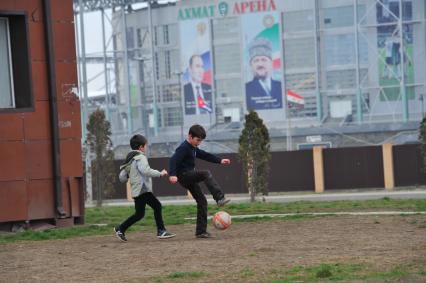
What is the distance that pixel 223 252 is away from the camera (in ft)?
37.4

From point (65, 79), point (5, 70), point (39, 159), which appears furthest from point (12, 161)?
point (65, 79)

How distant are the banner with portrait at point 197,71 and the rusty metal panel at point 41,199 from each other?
64143 mm

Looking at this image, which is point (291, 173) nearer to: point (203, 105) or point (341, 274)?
point (341, 274)

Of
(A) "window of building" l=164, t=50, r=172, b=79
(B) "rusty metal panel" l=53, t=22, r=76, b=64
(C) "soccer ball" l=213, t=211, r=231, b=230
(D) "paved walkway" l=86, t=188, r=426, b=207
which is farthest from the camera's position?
(A) "window of building" l=164, t=50, r=172, b=79

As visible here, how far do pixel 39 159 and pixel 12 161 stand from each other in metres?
0.51

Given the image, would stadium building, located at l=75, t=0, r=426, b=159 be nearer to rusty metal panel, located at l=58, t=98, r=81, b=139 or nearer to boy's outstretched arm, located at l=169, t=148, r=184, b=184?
rusty metal panel, located at l=58, t=98, r=81, b=139

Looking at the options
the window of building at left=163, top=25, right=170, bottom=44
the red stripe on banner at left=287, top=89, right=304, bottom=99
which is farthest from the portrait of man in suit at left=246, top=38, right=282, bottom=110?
the window of building at left=163, top=25, right=170, bottom=44

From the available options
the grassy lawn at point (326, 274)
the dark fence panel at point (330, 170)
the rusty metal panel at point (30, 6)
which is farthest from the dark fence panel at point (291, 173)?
the grassy lawn at point (326, 274)

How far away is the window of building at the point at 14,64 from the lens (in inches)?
643

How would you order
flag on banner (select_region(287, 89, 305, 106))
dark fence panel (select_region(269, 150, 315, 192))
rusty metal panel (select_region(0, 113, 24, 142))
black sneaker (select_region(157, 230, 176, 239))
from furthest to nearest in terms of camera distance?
1. flag on banner (select_region(287, 89, 305, 106))
2. dark fence panel (select_region(269, 150, 315, 192))
3. rusty metal panel (select_region(0, 113, 24, 142))
4. black sneaker (select_region(157, 230, 176, 239))

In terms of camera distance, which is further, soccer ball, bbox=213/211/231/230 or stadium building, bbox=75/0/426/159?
stadium building, bbox=75/0/426/159

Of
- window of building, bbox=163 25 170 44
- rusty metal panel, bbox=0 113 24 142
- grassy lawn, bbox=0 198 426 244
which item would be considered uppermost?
window of building, bbox=163 25 170 44

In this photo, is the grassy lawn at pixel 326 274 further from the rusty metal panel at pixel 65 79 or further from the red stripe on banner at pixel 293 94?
the red stripe on banner at pixel 293 94

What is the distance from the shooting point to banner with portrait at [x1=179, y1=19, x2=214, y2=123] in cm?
8100
